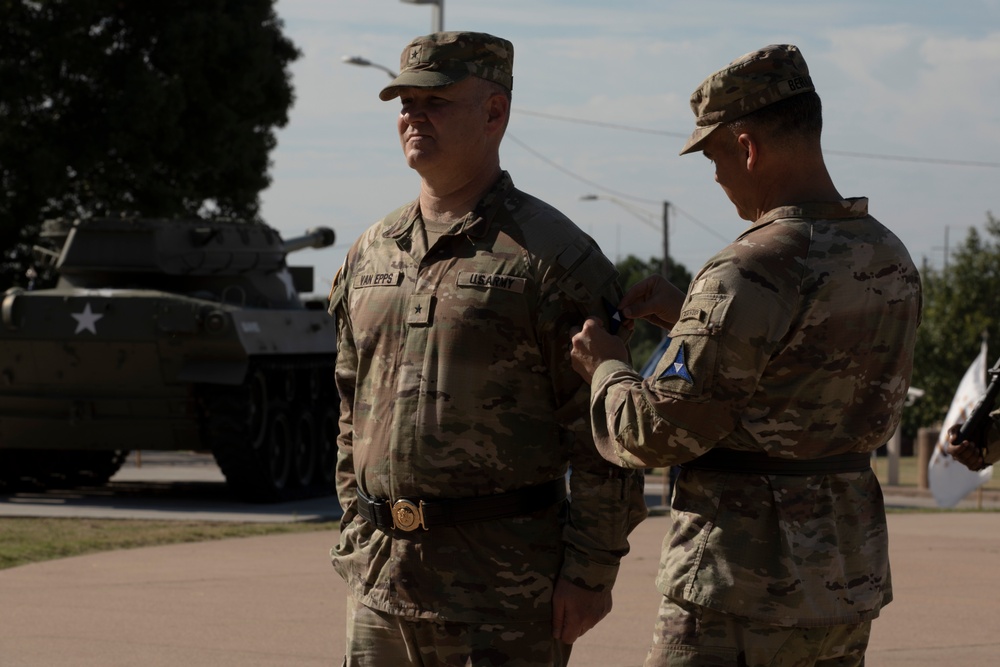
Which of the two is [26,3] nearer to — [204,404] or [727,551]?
[204,404]

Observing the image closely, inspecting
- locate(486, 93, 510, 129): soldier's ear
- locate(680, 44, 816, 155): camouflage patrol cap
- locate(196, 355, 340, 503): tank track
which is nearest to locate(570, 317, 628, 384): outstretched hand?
locate(680, 44, 816, 155): camouflage patrol cap

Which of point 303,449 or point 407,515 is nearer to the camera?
point 407,515

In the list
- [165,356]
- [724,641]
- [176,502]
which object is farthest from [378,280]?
[176,502]

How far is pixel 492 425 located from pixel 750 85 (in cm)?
109

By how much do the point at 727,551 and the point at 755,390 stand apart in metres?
0.34

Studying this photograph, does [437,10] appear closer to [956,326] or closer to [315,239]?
[315,239]

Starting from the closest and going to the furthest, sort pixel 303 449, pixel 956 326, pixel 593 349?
pixel 593 349
pixel 303 449
pixel 956 326

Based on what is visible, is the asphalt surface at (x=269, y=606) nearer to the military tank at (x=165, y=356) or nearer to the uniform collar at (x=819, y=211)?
the military tank at (x=165, y=356)

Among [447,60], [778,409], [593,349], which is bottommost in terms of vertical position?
[778,409]

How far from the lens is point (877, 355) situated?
3695 millimetres

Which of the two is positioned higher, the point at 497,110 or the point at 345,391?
the point at 497,110

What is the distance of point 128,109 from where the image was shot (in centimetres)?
2906

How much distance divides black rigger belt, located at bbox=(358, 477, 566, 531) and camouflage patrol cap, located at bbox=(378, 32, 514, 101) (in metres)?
1.05

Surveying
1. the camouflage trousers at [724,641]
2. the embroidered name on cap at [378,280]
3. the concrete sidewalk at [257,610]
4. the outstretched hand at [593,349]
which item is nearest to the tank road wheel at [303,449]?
the concrete sidewalk at [257,610]
